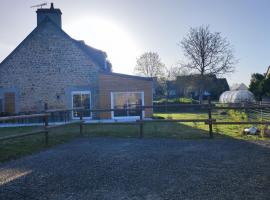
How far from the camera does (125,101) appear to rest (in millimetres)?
19562

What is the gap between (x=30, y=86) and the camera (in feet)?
64.1

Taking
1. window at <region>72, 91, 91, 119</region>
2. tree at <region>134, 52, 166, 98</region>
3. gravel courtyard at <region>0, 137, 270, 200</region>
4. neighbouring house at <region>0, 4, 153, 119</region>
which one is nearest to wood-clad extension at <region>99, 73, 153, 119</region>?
neighbouring house at <region>0, 4, 153, 119</region>

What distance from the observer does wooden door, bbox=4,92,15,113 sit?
63.8ft

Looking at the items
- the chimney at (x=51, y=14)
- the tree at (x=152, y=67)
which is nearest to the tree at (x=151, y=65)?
the tree at (x=152, y=67)

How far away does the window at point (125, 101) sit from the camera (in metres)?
19.4

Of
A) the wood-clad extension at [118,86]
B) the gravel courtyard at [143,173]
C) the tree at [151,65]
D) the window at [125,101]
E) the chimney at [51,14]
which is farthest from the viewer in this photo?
the tree at [151,65]

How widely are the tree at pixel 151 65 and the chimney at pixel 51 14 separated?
93.2 ft

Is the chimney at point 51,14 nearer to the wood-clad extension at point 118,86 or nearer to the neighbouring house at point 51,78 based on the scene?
the neighbouring house at point 51,78

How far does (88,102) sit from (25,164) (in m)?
13.2

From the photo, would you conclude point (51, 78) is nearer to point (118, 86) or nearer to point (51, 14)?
point (118, 86)

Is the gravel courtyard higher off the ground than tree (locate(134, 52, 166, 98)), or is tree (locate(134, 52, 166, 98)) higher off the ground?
tree (locate(134, 52, 166, 98))

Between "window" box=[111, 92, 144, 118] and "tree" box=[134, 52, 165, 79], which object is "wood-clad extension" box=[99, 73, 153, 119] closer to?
"window" box=[111, 92, 144, 118]

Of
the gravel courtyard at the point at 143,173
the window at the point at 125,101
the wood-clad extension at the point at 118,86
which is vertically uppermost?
the wood-clad extension at the point at 118,86

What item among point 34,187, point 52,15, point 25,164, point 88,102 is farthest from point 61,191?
point 52,15
